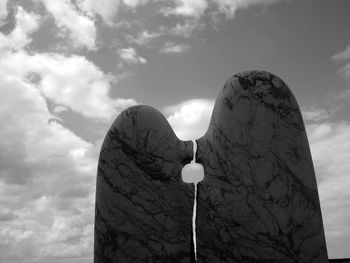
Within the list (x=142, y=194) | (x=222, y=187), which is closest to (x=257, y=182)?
(x=222, y=187)

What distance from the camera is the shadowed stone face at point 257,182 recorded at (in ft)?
23.3

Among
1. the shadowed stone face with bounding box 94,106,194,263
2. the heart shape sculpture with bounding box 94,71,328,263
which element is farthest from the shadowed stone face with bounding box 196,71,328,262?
the shadowed stone face with bounding box 94,106,194,263

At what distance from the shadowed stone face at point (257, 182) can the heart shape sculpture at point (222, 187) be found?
16 mm

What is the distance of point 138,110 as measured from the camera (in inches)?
314

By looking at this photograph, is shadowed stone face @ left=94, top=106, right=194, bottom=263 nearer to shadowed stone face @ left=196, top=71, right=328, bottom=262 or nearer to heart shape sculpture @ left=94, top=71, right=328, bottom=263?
heart shape sculpture @ left=94, top=71, right=328, bottom=263

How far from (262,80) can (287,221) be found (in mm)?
2398

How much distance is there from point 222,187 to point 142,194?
1366 millimetres

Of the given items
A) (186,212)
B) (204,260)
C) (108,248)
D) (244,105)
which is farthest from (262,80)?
(108,248)

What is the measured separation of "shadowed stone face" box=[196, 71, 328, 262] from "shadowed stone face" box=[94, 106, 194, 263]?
0.34 m

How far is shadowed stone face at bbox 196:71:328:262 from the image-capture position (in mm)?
7102

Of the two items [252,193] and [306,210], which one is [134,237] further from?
[306,210]

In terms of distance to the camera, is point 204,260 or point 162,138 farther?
point 162,138

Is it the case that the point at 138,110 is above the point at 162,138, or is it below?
above

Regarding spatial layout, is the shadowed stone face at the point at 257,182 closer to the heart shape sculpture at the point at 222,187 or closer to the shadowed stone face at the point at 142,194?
the heart shape sculpture at the point at 222,187
